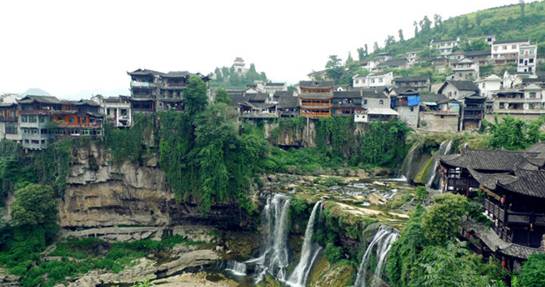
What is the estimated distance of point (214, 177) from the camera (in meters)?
43.0

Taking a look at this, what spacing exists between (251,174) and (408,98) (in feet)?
83.0

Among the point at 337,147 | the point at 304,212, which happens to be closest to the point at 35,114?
the point at 304,212

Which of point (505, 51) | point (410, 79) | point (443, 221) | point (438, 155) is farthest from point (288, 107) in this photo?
point (505, 51)

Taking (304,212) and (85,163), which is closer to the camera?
(304,212)

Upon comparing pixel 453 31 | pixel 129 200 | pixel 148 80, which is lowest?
pixel 129 200

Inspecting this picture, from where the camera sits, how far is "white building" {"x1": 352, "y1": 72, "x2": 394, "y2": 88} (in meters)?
72.9

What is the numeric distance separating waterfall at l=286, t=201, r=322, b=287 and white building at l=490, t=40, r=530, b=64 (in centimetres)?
5856

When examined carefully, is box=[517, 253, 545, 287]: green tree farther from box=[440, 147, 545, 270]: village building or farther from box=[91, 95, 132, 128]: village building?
box=[91, 95, 132, 128]: village building

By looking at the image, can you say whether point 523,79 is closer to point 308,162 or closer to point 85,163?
point 308,162

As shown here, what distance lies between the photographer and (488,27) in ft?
315

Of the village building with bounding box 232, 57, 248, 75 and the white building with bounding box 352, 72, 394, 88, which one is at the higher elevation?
the village building with bounding box 232, 57, 248, 75

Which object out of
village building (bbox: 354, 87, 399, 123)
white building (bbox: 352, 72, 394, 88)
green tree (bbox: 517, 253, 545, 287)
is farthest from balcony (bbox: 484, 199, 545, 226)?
white building (bbox: 352, 72, 394, 88)

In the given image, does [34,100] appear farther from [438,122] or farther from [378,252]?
[438,122]

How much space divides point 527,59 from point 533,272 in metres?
63.1
